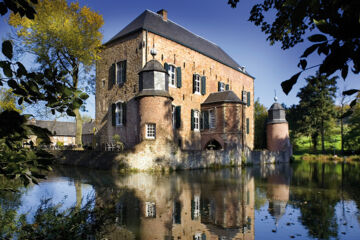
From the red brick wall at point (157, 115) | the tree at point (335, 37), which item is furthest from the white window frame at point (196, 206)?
the red brick wall at point (157, 115)

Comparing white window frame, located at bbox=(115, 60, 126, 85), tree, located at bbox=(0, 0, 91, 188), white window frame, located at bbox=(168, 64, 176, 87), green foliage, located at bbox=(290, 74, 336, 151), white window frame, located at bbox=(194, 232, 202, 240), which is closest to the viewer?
tree, located at bbox=(0, 0, 91, 188)

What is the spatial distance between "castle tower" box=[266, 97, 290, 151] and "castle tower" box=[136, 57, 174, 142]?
1739cm

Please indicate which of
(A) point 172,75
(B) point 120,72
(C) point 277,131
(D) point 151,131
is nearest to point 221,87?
(A) point 172,75

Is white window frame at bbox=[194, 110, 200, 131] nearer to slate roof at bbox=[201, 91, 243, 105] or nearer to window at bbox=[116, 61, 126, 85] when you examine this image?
slate roof at bbox=[201, 91, 243, 105]

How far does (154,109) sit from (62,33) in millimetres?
9051

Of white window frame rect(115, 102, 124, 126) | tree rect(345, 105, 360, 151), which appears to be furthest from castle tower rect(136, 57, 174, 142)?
tree rect(345, 105, 360, 151)

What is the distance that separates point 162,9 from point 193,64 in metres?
5.69

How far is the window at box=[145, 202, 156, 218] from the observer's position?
592cm

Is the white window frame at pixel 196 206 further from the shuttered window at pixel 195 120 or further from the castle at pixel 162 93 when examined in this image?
the shuttered window at pixel 195 120

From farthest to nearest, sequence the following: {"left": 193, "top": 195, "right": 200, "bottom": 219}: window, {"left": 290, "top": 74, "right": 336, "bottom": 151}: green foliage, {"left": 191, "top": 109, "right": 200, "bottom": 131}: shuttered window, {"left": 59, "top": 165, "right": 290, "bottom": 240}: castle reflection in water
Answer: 1. {"left": 290, "top": 74, "right": 336, "bottom": 151}: green foliage
2. {"left": 191, "top": 109, "right": 200, "bottom": 131}: shuttered window
3. {"left": 193, "top": 195, "right": 200, "bottom": 219}: window
4. {"left": 59, "top": 165, "right": 290, "bottom": 240}: castle reflection in water

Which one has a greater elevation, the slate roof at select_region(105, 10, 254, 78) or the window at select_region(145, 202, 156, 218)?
the slate roof at select_region(105, 10, 254, 78)

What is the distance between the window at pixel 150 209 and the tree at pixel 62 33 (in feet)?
50.4

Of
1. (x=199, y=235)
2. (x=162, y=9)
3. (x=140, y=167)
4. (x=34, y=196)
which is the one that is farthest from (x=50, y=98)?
(x=162, y=9)

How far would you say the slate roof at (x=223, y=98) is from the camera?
22.0 meters
